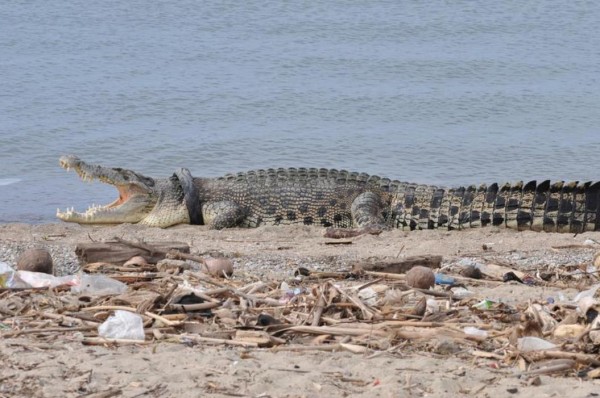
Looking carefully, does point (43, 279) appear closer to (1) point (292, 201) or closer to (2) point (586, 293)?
(2) point (586, 293)

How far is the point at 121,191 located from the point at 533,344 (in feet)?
23.9

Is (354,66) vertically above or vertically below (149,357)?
above

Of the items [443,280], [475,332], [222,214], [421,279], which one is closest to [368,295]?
[421,279]

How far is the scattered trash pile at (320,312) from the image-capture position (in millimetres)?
4883

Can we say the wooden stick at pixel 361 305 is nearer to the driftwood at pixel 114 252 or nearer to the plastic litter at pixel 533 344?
the plastic litter at pixel 533 344

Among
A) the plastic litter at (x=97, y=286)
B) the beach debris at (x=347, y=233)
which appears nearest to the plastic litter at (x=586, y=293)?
the plastic litter at (x=97, y=286)

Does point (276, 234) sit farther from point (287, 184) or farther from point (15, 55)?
point (15, 55)

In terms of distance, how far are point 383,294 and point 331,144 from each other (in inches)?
393

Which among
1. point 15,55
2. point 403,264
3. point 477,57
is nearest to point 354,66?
point 477,57

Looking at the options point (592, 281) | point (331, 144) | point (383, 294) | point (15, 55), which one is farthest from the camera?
point (15, 55)

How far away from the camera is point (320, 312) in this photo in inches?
207

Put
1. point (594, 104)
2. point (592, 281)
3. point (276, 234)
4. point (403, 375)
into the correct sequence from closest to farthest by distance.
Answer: point (403, 375) < point (592, 281) < point (276, 234) < point (594, 104)

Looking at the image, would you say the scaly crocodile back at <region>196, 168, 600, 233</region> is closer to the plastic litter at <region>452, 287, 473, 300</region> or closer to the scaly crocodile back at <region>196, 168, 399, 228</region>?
the scaly crocodile back at <region>196, 168, 399, 228</region>

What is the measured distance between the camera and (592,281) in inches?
255
